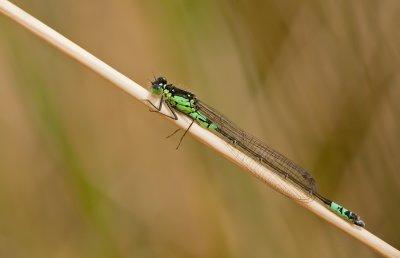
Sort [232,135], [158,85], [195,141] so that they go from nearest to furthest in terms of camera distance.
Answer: [158,85]
[232,135]
[195,141]

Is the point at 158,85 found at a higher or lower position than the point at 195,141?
lower

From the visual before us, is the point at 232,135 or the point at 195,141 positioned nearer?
the point at 232,135

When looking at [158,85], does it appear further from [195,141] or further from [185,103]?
[195,141]

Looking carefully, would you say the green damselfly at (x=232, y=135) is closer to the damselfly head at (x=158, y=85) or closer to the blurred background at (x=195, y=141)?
the damselfly head at (x=158, y=85)

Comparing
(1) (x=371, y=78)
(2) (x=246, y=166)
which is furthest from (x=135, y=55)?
(1) (x=371, y=78)

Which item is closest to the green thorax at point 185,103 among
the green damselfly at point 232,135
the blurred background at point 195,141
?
the green damselfly at point 232,135

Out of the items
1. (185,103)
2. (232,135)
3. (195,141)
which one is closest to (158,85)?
(185,103)

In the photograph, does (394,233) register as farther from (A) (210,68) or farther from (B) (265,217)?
(A) (210,68)
